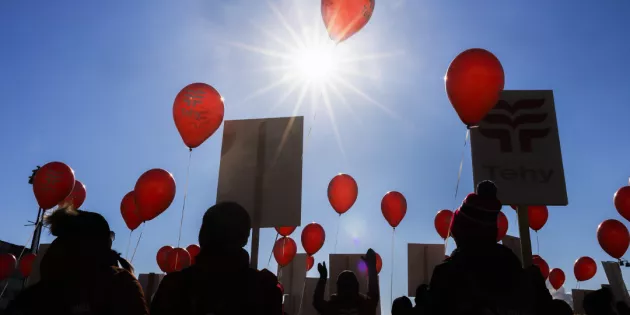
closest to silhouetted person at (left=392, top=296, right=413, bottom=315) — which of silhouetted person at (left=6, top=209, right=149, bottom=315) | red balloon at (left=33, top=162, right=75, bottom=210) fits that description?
silhouetted person at (left=6, top=209, right=149, bottom=315)

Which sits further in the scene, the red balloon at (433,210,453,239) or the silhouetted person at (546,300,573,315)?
the red balloon at (433,210,453,239)

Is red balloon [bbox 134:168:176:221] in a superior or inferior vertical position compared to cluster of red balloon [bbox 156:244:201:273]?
superior

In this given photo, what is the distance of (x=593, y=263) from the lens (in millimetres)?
14414

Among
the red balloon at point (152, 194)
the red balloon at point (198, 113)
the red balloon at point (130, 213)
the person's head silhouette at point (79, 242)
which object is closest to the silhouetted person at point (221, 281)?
the person's head silhouette at point (79, 242)

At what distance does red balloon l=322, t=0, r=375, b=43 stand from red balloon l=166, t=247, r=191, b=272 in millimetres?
6480

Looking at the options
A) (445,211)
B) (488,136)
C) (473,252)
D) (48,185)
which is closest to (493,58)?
(488,136)

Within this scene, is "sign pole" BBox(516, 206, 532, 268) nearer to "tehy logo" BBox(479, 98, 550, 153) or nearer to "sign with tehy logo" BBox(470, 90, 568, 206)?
"sign with tehy logo" BBox(470, 90, 568, 206)

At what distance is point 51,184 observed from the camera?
31.8 feet

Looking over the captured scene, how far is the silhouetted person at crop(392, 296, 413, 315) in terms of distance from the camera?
3.99 metres

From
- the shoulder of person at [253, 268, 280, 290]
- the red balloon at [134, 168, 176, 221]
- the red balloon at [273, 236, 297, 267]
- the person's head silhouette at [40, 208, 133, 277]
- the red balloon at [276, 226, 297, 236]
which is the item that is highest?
the red balloon at [134, 168, 176, 221]

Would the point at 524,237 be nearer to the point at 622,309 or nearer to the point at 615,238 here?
the point at 622,309

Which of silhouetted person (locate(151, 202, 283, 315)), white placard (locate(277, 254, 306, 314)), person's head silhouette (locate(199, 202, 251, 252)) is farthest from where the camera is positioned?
white placard (locate(277, 254, 306, 314))

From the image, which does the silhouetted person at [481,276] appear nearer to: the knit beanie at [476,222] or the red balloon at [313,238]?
the knit beanie at [476,222]

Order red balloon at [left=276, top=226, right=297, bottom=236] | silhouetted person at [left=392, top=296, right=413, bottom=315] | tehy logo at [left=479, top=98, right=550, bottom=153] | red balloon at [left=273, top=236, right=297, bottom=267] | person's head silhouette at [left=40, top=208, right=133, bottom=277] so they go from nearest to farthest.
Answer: person's head silhouette at [left=40, top=208, right=133, bottom=277], silhouetted person at [left=392, top=296, right=413, bottom=315], tehy logo at [left=479, top=98, right=550, bottom=153], red balloon at [left=276, top=226, right=297, bottom=236], red balloon at [left=273, top=236, right=297, bottom=267]
